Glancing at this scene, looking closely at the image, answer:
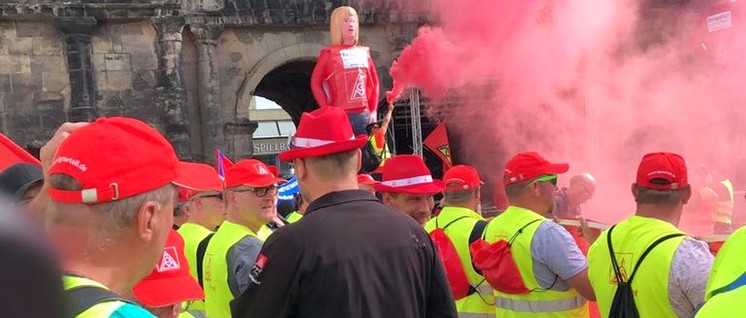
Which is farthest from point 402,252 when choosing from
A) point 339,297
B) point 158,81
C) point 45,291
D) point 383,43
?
point 383,43

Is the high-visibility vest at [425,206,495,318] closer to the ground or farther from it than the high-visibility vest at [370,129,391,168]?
closer to the ground

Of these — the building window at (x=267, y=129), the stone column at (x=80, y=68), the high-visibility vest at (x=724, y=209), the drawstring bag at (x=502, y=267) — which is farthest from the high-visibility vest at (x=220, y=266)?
the building window at (x=267, y=129)

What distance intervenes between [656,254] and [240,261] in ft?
6.97

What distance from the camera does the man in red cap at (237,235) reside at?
3.92m

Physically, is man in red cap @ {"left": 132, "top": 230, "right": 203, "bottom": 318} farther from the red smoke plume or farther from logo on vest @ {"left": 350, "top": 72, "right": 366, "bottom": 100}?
the red smoke plume

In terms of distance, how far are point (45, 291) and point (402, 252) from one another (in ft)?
5.83

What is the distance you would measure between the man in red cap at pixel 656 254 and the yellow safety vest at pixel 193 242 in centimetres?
263

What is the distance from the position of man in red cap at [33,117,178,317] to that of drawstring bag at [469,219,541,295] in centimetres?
242

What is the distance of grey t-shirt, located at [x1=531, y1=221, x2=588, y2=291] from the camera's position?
3564mm

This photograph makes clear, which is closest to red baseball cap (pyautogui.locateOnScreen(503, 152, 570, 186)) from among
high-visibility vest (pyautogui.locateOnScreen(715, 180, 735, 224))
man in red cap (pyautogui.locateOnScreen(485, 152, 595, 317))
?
man in red cap (pyautogui.locateOnScreen(485, 152, 595, 317))

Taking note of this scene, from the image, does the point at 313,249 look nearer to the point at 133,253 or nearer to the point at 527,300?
the point at 133,253

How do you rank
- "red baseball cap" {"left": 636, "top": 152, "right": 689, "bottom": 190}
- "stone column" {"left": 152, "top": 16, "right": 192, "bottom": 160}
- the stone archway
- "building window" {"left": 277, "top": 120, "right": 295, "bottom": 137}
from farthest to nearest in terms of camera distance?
"building window" {"left": 277, "top": 120, "right": 295, "bottom": 137}, the stone archway, "stone column" {"left": 152, "top": 16, "right": 192, "bottom": 160}, "red baseball cap" {"left": 636, "top": 152, "right": 689, "bottom": 190}

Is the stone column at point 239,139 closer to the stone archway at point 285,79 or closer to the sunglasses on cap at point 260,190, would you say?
the stone archway at point 285,79

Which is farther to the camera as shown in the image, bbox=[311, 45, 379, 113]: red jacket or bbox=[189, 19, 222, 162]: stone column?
bbox=[189, 19, 222, 162]: stone column
